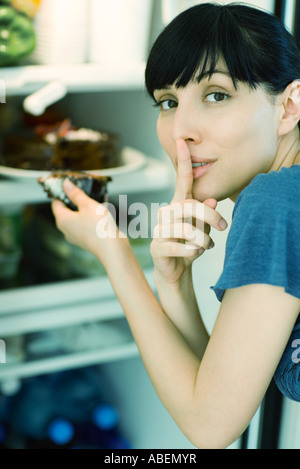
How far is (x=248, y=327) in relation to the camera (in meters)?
0.61

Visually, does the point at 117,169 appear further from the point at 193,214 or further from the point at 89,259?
the point at 193,214

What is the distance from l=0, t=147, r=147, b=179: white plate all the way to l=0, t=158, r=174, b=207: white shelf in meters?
0.02

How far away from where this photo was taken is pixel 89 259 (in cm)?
139

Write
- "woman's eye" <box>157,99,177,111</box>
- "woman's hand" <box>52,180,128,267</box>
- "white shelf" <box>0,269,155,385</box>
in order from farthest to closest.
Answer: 1. "white shelf" <box>0,269,155,385</box>
2. "woman's hand" <box>52,180,128,267</box>
3. "woman's eye" <box>157,99,177,111</box>

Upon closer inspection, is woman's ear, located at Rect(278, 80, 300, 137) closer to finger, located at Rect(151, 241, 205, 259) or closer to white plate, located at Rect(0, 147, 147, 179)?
finger, located at Rect(151, 241, 205, 259)

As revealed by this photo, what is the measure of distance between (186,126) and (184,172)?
0.06 metres

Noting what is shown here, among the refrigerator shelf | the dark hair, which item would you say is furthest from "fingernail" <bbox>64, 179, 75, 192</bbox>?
the refrigerator shelf

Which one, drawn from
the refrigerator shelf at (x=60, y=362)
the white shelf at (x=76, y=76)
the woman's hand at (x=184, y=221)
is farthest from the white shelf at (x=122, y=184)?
the woman's hand at (x=184, y=221)

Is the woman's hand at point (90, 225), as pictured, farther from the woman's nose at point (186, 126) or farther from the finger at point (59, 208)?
the woman's nose at point (186, 126)

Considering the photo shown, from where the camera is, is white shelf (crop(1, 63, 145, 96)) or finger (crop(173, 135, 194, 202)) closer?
finger (crop(173, 135, 194, 202))

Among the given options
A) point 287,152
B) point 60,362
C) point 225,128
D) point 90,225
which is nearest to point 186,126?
point 225,128

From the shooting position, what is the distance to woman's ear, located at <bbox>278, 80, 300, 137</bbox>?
733 mm

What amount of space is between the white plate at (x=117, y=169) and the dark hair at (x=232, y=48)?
0.42 m
